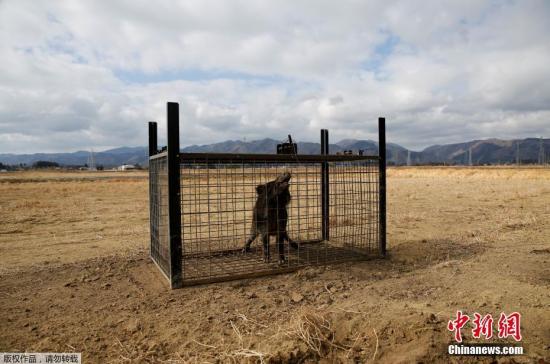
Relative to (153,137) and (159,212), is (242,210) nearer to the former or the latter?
(159,212)

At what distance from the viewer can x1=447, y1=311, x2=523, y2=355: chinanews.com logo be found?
3154mm

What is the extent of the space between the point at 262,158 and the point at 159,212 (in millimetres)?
1838

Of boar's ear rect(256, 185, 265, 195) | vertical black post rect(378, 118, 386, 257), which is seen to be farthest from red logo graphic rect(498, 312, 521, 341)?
boar's ear rect(256, 185, 265, 195)

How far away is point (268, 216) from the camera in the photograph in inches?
248

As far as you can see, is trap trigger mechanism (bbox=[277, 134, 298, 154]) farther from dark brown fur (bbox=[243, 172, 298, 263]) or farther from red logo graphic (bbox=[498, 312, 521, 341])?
red logo graphic (bbox=[498, 312, 521, 341])

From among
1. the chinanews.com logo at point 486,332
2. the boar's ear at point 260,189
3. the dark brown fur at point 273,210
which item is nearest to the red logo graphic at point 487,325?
the chinanews.com logo at point 486,332

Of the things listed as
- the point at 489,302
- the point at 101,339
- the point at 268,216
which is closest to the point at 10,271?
the point at 101,339

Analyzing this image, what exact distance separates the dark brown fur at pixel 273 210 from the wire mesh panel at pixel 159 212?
154 centimetres

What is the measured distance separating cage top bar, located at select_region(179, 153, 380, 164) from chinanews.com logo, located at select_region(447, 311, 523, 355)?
3.01 meters

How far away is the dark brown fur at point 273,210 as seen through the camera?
619cm

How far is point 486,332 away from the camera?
346 cm

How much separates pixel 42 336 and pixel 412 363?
3.60 m

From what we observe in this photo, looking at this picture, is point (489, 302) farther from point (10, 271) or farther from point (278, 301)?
point (10, 271)

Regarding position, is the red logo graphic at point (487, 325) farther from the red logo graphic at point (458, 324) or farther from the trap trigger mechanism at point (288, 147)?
the trap trigger mechanism at point (288, 147)
